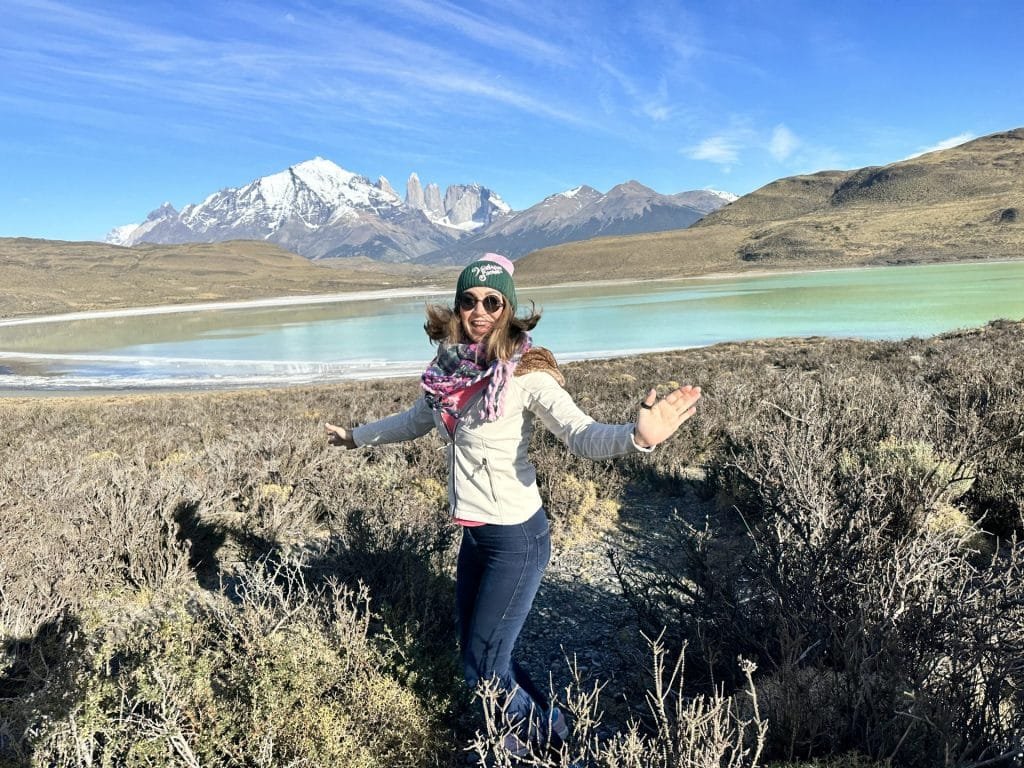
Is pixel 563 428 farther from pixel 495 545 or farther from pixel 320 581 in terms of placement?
pixel 320 581

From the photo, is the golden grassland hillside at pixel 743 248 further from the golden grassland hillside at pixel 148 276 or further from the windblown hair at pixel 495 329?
the windblown hair at pixel 495 329

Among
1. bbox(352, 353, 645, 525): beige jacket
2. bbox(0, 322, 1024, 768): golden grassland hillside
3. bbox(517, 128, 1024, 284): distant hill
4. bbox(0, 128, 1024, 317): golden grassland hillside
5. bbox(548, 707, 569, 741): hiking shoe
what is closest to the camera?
bbox(0, 322, 1024, 768): golden grassland hillside

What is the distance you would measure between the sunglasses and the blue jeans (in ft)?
2.31

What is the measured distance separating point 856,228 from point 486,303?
120380 mm

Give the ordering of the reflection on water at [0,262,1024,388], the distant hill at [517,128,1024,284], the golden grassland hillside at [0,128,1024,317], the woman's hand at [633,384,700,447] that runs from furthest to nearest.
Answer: the golden grassland hillside at [0,128,1024,317] → the distant hill at [517,128,1024,284] → the reflection on water at [0,262,1024,388] → the woman's hand at [633,384,700,447]

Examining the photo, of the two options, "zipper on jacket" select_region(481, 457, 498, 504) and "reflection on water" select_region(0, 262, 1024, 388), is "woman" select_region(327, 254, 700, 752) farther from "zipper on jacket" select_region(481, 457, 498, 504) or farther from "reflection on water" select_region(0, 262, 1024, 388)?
"reflection on water" select_region(0, 262, 1024, 388)

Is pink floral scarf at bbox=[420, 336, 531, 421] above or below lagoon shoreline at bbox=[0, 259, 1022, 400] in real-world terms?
above

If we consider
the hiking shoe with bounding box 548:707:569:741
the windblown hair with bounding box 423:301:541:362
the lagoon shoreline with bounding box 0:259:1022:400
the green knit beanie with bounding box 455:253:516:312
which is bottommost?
the lagoon shoreline with bounding box 0:259:1022:400

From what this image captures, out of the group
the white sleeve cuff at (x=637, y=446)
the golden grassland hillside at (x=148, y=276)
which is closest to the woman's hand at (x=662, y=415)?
the white sleeve cuff at (x=637, y=446)

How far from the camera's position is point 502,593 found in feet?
6.36

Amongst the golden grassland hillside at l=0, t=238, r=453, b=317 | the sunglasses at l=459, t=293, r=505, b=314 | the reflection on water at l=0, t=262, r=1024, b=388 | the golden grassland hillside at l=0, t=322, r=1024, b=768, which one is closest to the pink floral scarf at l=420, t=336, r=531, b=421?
the sunglasses at l=459, t=293, r=505, b=314

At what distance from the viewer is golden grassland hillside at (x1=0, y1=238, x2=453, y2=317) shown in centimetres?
8606

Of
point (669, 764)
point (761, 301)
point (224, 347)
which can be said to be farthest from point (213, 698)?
point (761, 301)

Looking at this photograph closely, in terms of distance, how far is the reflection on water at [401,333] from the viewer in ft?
75.9
